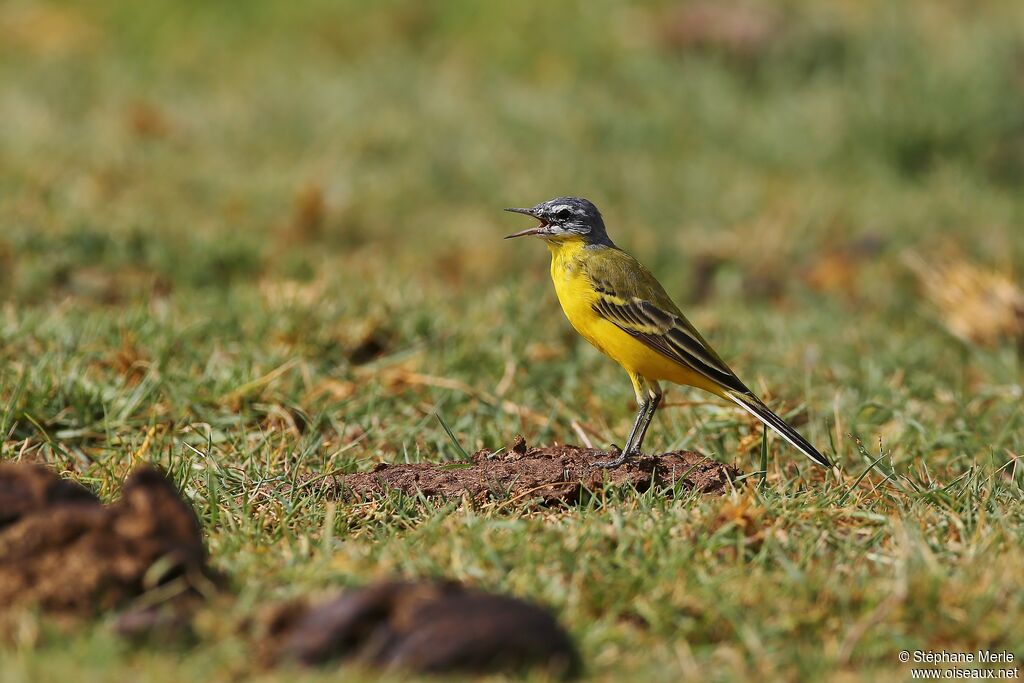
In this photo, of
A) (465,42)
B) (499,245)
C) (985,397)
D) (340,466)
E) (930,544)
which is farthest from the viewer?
(465,42)

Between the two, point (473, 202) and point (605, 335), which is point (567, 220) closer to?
point (605, 335)

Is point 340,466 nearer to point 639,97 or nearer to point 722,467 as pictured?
point 722,467

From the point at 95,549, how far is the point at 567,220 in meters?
2.62

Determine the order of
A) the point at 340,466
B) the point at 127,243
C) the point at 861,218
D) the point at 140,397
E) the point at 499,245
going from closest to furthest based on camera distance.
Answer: the point at 340,466
the point at 140,397
the point at 127,243
the point at 499,245
the point at 861,218

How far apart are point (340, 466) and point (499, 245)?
14.1 feet

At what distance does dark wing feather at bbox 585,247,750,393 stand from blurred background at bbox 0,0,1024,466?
589 mm

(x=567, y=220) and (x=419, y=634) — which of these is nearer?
(x=419, y=634)

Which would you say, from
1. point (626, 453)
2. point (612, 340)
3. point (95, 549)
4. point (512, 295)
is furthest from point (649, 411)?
point (95, 549)

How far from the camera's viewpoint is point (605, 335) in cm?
484

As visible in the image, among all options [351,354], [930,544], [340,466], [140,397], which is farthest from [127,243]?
[930,544]

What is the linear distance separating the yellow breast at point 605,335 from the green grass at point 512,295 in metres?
0.50

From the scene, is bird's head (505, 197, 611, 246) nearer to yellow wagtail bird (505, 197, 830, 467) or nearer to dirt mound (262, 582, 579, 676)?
yellow wagtail bird (505, 197, 830, 467)

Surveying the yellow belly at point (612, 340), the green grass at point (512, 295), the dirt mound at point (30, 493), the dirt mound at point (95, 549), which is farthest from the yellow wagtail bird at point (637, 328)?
the dirt mound at point (30, 493)

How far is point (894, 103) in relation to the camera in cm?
1145
